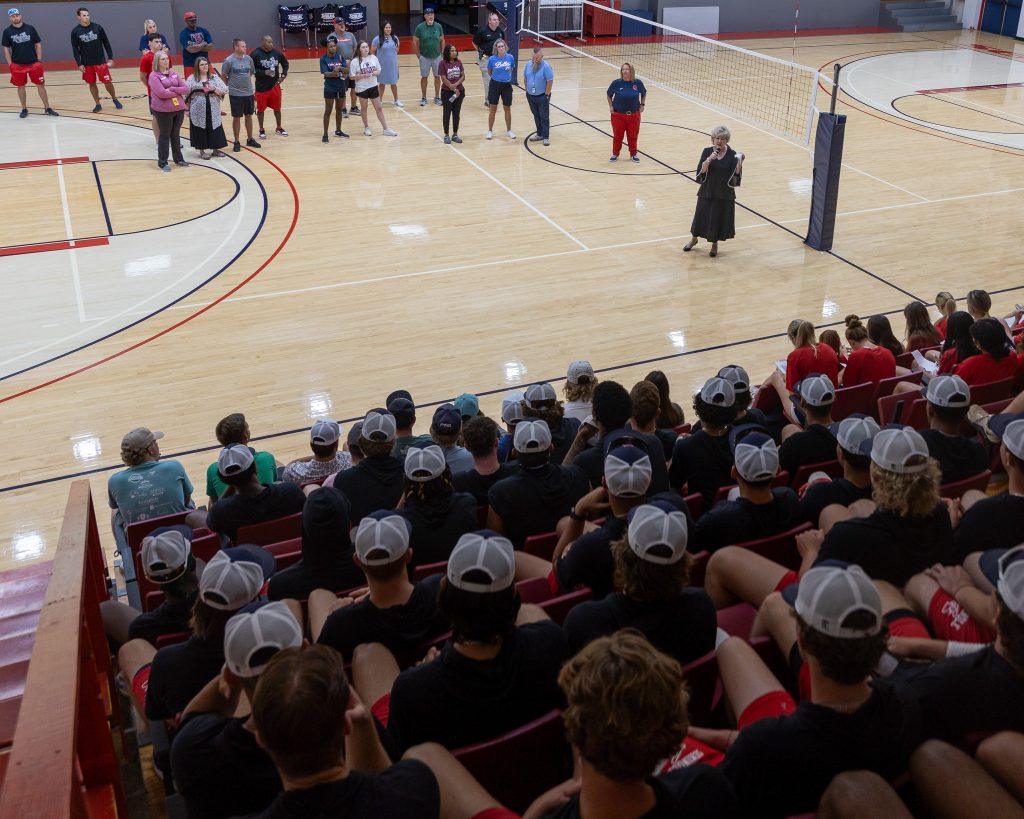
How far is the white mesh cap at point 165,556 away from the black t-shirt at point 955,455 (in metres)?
→ 4.18

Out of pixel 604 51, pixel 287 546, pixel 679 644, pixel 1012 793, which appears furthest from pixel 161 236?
pixel 604 51

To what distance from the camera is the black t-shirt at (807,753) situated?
2844 mm

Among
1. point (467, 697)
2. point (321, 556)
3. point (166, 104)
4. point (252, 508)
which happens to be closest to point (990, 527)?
point (467, 697)

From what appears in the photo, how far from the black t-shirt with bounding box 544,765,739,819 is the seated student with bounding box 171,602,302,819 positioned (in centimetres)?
98

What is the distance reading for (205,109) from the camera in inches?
696

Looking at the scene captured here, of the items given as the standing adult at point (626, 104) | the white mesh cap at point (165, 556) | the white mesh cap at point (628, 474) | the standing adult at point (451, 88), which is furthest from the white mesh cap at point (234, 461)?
the standing adult at point (451, 88)

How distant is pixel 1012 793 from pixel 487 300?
32.5ft

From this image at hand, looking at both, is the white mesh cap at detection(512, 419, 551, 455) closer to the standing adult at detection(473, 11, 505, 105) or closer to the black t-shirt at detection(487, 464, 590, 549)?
the black t-shirt at detection(487, 464, 590, 549)

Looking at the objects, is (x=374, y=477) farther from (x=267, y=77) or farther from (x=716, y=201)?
(x=267, y=77)

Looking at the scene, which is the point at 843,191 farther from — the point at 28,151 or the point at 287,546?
the point at 28,151

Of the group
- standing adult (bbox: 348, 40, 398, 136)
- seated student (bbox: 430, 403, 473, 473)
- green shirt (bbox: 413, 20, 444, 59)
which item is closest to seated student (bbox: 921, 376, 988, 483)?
seated student (bbox: 430, 403, 473, 473)

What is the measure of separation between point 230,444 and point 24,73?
16959 mm

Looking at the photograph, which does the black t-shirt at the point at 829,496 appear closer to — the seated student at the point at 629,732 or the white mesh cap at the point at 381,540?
the white mesh cap at the point at 381,540

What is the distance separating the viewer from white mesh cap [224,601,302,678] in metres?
3.10
